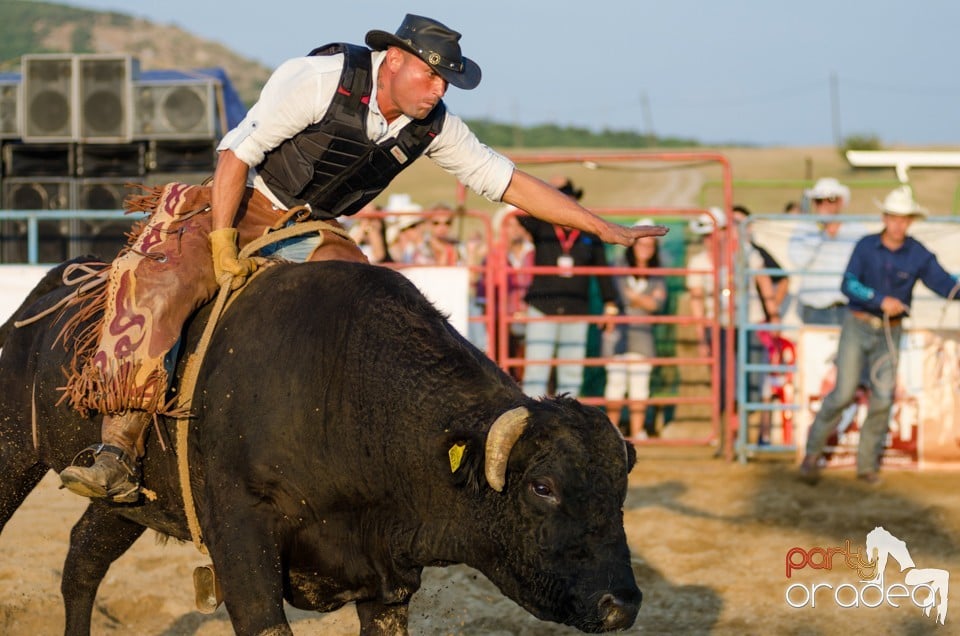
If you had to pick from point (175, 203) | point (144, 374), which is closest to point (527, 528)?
point (144, 374)

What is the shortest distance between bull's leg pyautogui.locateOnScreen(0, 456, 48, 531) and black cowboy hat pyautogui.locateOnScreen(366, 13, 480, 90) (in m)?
2.37

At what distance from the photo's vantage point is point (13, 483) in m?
5.37

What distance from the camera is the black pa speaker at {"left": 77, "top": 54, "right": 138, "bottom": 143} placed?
13250mm

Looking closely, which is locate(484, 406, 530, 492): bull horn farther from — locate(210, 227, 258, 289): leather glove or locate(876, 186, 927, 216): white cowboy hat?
locate(876, 186, 927, 216): white cowboy hat

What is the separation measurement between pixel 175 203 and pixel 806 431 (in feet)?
23.9

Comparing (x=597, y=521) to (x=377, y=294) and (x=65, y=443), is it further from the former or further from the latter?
(x=65, y=443)

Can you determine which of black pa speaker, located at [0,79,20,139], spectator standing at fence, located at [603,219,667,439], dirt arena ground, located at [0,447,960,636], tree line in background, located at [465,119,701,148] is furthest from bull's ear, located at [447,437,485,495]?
tree line in background, located at [465,119,701,148]

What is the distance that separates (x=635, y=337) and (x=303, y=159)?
731 centimetres

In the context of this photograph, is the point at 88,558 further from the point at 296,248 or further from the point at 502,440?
the point at 502,440

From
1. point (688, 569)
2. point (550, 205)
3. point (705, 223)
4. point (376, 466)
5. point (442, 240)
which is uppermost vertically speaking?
point (550, 205)

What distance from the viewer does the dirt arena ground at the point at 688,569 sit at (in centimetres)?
622

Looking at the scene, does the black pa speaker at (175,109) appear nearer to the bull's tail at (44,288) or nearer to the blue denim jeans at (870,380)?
the blue denim jeans at (870,380)

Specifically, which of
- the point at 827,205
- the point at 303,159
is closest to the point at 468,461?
the point at 303,159

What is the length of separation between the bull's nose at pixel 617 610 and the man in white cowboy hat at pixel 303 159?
5.12 feet
